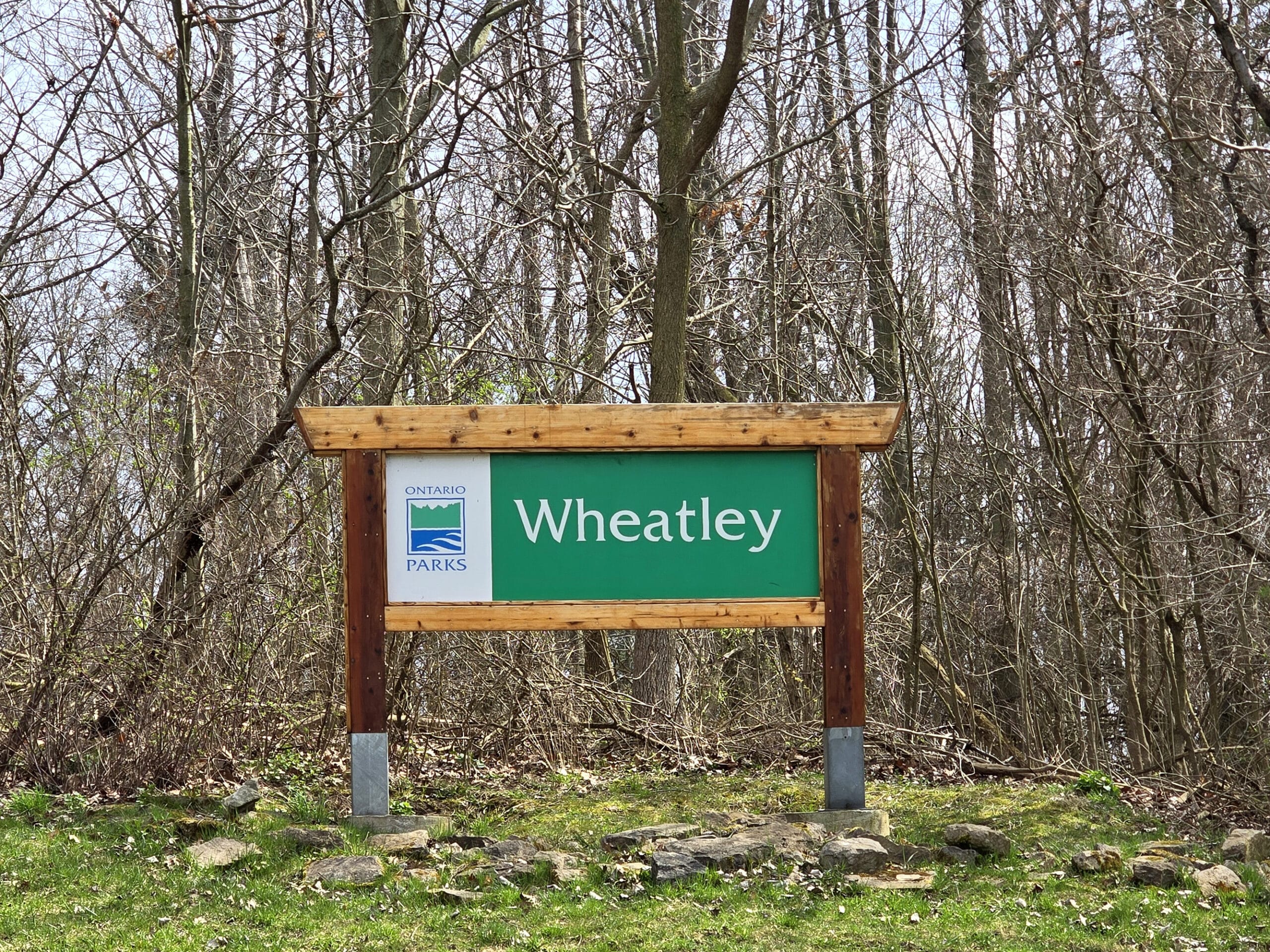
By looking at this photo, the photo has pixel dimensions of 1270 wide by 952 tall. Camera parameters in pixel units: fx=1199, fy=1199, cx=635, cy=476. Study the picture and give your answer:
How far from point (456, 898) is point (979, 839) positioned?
256cm

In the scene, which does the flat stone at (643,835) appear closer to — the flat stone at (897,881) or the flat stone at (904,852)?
the flat stone at (904,852)

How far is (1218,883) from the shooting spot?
5.25 meters

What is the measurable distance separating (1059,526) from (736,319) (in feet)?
12.3

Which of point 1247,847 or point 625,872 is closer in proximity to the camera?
point 625,872

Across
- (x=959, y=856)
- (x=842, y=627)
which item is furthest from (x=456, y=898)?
(x=842, y=627)

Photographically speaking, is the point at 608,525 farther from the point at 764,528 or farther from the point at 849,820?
the point at 849,820

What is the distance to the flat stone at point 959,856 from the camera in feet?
18.9

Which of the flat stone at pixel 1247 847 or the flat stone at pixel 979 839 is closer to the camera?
the flat stone at pixel 1247 847

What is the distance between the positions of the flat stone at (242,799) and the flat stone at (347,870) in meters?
1.22

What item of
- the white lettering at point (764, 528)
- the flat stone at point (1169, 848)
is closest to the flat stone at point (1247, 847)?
the flat stone at point (1169, 848)

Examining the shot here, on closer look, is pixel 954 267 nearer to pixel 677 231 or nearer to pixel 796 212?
pixel 796 212

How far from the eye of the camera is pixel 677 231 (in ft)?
28.8

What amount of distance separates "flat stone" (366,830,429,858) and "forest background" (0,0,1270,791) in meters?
1.95

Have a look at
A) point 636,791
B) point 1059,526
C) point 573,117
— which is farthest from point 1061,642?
point 573,117
